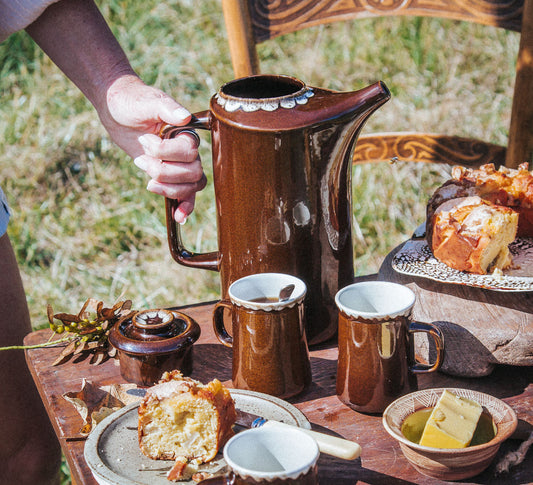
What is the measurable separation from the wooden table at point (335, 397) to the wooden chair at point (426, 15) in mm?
516

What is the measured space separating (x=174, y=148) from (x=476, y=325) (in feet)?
1.76

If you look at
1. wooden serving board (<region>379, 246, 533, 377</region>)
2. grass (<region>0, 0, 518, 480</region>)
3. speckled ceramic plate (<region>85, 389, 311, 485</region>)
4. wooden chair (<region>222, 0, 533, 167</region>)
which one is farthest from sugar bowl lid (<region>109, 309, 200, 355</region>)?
grass (<region>0, 0, 518, 480</region>)

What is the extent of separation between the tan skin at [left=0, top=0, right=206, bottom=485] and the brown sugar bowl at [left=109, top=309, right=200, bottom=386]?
1.03 feet

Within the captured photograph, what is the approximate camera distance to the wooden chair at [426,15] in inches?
57.6

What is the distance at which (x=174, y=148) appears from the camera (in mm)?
1145

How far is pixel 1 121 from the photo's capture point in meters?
3.38

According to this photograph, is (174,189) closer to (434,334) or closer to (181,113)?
(181,113)

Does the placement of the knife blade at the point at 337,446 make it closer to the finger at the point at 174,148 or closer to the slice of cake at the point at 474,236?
the slice of cake at the point at 474,236

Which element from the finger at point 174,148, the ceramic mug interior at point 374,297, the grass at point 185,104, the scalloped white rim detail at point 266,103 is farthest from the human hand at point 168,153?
the grass at point 185,104

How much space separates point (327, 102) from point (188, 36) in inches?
114

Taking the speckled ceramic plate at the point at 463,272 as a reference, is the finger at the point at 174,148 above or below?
above

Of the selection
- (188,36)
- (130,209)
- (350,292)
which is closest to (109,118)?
(350,292)

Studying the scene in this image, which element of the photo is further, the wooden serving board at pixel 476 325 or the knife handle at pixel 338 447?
the wooden serving board at pixel 476 325

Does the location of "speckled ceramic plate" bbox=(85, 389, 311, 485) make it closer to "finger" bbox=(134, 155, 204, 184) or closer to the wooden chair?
"finger" bbox=(134, 155, 204, 184)
